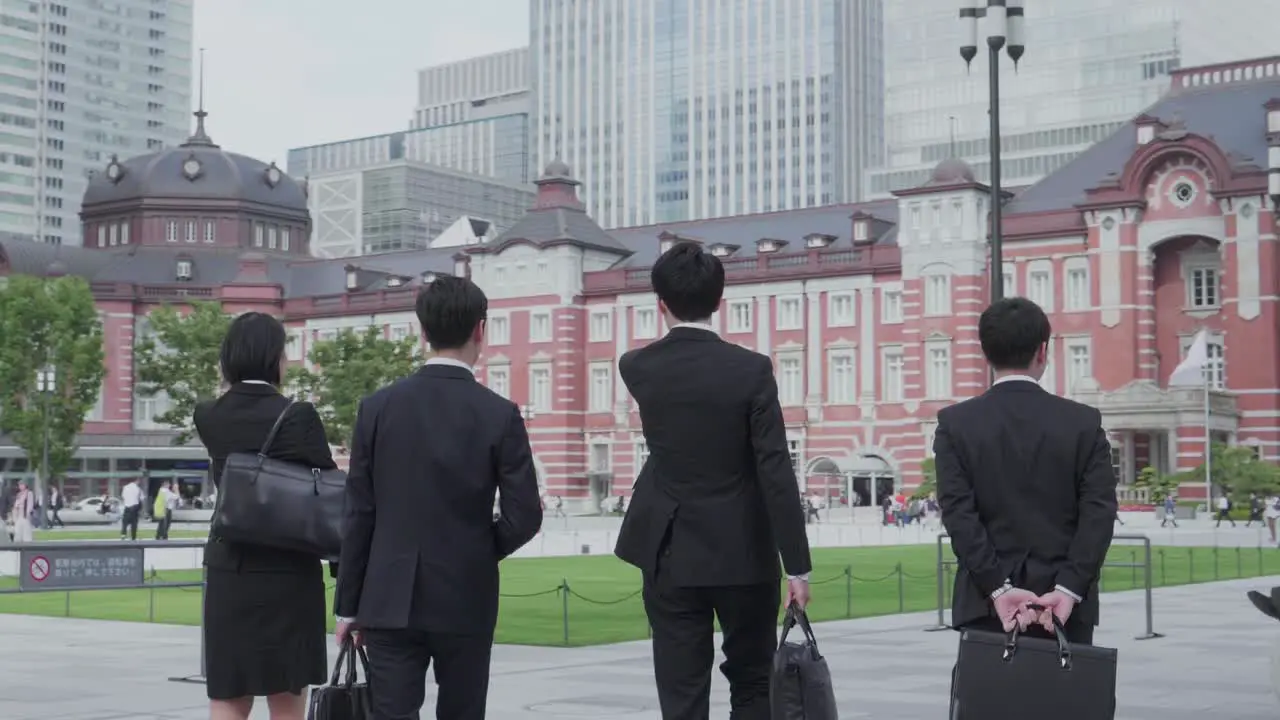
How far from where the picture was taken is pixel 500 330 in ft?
246

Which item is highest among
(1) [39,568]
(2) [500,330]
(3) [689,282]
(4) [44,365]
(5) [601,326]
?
(5) [601,326]

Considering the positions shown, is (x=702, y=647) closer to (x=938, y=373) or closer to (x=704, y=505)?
(x=704, y=505)

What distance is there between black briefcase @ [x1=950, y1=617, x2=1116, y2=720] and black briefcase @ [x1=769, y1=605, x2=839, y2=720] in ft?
1.52

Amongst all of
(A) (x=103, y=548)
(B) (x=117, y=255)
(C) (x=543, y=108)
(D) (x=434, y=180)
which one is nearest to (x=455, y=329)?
(A) (x=103, y=548)

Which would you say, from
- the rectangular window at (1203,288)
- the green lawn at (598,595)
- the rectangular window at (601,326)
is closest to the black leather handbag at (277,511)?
the green lawn at (598,595)

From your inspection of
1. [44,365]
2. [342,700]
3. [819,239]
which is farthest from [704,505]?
[819,239]

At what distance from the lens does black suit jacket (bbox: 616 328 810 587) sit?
6398 mm

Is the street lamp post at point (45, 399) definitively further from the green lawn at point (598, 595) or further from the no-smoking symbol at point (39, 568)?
the no-smoking symbol at point (39, 568)

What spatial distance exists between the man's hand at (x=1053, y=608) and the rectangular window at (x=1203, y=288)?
186 ft

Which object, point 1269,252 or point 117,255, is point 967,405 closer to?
point 1269,252

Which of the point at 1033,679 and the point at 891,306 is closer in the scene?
the point at 1033,679

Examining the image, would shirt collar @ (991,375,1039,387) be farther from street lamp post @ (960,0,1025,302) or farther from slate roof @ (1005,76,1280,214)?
slate roof @ (1005,76,1280,214)

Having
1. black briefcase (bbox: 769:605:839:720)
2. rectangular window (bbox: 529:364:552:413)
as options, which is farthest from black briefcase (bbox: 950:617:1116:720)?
rectangular window (bbox: 529:364:552:413)

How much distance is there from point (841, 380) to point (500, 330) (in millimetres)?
16212
